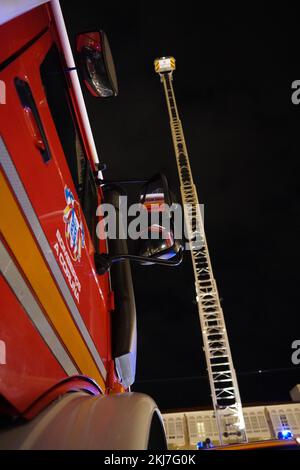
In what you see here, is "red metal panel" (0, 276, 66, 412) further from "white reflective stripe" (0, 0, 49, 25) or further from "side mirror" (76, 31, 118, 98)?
"side mirror" (76, 31, 118, 98)

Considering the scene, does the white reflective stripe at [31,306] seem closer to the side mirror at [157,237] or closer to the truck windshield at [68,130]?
the side mirror at [157,237]

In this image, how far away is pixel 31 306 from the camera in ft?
3.76

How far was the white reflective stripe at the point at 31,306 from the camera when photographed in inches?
40.2

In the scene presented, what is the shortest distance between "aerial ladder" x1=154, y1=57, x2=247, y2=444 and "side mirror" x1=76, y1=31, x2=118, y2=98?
57.6 feet

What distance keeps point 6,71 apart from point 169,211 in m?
1.03

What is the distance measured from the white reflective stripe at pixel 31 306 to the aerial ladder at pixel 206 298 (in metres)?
18.1

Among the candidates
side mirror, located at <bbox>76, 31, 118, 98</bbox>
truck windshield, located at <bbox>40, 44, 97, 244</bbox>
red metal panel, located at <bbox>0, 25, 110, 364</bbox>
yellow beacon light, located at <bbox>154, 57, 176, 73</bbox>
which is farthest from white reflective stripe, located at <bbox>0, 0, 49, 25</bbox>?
yellow beacon light, located at <bbox>154, 57, 176, 73</bbox>

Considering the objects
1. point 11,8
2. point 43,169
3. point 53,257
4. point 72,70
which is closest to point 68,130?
point 72,70


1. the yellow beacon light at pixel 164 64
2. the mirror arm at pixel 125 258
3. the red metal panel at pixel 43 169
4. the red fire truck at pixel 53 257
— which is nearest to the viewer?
the red fire truck at pixel 53 257

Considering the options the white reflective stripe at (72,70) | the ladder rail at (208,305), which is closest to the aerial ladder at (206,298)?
the ladder rail at (208,305)

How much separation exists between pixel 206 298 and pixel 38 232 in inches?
818

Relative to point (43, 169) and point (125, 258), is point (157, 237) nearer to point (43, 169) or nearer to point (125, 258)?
point (125, 258)
